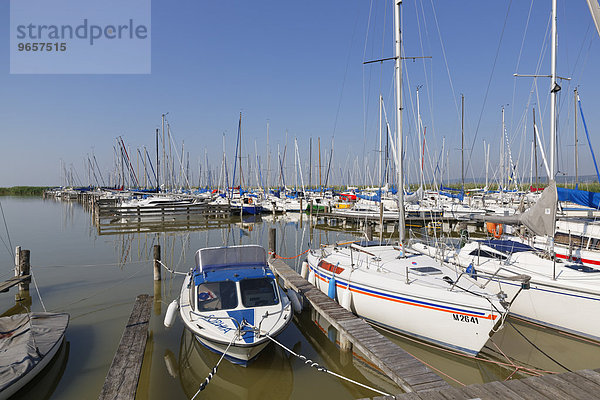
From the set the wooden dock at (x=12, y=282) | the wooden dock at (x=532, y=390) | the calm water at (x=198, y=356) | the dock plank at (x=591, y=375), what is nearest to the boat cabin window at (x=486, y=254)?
the calm water at (x=198, y=356)

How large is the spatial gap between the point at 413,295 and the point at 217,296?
4.87 metres

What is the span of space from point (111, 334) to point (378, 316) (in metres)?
7.59

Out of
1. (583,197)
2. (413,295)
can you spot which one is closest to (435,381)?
(413,295)

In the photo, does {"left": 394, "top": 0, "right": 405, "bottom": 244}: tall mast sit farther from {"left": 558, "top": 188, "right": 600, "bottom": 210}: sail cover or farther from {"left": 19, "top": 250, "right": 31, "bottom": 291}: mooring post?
{"left": 19, "top": 250, "right": 31, "bottom": 291}: mooring post

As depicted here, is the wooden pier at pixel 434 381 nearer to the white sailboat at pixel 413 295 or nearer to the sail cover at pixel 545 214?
the white sailboat at pixel 413 295

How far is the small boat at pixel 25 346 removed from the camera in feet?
21.5

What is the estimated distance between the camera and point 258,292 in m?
8.91

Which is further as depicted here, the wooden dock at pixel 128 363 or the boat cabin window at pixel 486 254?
the boat cabin window at pixel 486 254

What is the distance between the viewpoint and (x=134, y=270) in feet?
55.5

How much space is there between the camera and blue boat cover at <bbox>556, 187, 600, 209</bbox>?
568 inches

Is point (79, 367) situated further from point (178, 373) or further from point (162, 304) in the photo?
point (162, 304)

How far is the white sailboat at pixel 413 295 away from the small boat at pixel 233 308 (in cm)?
237

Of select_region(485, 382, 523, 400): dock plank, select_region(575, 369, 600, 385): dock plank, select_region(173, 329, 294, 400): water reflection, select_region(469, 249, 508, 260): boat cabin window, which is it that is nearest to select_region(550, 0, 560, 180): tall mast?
select_region(469, 249, 508, 260): boat cabin window

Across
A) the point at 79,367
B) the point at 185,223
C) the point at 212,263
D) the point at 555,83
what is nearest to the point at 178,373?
the point at 79,367
